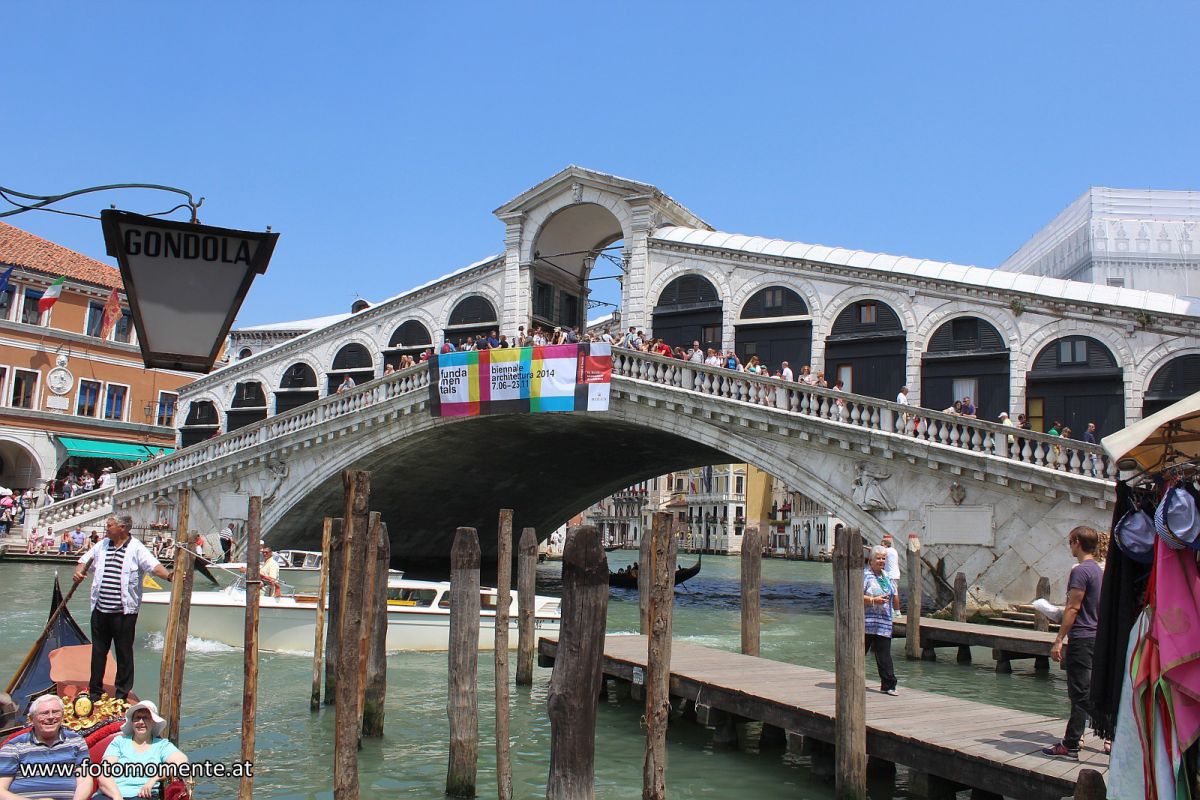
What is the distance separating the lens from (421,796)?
7.01 meters

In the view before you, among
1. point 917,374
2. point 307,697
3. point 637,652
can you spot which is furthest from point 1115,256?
point 307,697

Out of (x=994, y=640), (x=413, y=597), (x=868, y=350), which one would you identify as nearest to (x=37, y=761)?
(x=413, y=597)

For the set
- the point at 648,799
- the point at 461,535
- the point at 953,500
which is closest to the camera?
the point at 648,799

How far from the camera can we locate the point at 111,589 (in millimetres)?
6863

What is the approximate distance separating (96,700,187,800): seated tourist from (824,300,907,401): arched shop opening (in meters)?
14.7

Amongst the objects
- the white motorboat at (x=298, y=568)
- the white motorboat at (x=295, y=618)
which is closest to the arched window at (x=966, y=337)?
the white motorboat at (x=295, y=618)

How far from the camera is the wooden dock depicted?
1197 cm

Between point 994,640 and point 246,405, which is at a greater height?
point 246,405

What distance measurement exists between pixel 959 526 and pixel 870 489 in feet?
4.45

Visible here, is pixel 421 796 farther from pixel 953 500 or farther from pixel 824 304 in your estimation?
pixel 824 304

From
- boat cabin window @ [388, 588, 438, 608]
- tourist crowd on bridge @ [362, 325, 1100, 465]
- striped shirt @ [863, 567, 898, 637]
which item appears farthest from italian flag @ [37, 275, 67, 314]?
striped shirt @ [863, 567, 898, 637]

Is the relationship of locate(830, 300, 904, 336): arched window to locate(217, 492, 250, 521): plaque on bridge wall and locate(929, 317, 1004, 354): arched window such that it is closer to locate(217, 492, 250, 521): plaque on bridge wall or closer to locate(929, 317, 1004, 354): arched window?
locate(929, 317, 1004, 354): arched window

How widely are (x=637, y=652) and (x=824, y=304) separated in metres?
10.1

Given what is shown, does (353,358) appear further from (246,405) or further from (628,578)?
(628,578)
